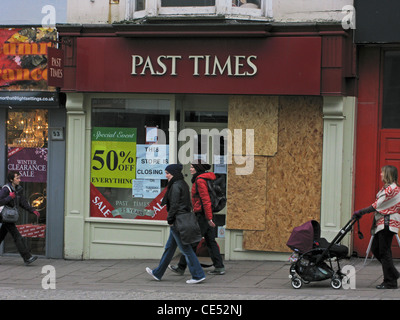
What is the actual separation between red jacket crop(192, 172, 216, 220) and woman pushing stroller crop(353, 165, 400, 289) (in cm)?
234

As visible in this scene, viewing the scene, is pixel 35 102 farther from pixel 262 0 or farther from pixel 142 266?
pixel 262 0

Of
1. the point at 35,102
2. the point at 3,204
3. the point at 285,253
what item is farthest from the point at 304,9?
the point at 3,204

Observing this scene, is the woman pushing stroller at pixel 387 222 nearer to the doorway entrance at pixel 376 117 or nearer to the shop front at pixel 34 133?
the doorway entrance at pixel 376 117

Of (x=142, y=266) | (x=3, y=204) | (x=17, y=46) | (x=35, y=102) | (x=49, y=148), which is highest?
(x=17, y=46)

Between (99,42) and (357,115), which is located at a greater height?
(99,42)

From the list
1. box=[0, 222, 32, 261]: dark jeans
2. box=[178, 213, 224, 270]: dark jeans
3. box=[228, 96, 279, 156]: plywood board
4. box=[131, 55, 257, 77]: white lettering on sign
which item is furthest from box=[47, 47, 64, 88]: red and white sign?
box=[178, 213, 224, 270]: dark jeans

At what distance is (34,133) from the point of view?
503 inches

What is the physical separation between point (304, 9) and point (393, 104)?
85.9 inches

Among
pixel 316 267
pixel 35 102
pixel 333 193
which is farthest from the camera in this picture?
pixel 35 102

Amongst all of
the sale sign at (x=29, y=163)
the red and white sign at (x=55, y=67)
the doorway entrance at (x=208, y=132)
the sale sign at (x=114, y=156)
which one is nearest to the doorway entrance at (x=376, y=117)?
the doorway entrance at (x=208, y=132)

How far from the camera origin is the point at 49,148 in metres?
12.6

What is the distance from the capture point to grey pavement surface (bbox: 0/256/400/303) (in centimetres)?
898

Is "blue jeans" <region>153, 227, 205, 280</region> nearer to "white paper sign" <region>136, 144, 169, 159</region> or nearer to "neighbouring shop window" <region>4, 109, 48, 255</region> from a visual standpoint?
"white paper sign" <region>136, 144, 169, 159</region>

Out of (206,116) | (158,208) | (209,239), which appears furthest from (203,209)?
(206,116)
